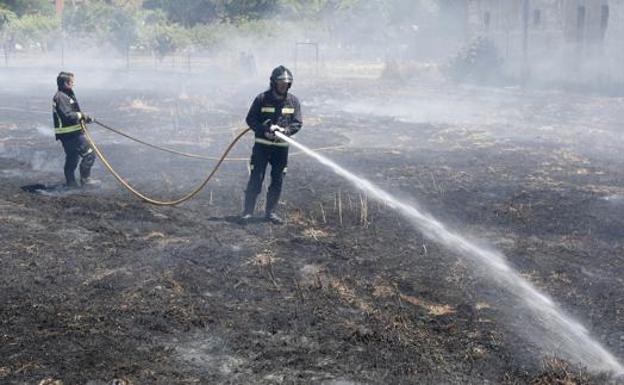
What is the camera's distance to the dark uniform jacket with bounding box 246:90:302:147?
8.46 m

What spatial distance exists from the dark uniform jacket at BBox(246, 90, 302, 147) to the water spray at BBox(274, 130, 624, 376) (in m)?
0.25

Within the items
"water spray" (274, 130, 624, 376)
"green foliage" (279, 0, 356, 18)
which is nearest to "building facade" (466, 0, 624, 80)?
"water spray" (274, 130, 624, 376)

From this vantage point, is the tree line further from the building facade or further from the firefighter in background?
the firefighter in background

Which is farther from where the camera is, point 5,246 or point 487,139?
point 487,139

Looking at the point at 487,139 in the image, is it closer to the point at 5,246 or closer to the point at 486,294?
the point at 486,294

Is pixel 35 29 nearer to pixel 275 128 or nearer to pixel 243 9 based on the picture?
pixel 243 9

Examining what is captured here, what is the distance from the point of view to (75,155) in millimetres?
10453

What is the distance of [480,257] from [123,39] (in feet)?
125

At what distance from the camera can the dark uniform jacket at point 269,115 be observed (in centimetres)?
846

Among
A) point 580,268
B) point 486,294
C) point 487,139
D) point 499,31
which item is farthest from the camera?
point 499,31

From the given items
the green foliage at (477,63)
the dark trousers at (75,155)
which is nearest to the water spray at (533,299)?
the dark trousers at (75,155)

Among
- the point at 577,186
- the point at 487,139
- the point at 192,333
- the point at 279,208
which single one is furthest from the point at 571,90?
→ the point at 192,333

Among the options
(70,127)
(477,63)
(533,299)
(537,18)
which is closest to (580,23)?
(537,18)

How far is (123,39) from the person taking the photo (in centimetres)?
4159
